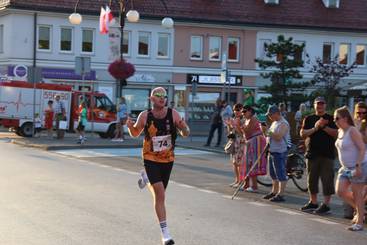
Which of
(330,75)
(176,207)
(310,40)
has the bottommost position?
(176,207)

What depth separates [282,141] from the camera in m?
11.3

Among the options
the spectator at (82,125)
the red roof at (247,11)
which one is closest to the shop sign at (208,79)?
the red roof at (247,11)

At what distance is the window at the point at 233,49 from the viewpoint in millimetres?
43094

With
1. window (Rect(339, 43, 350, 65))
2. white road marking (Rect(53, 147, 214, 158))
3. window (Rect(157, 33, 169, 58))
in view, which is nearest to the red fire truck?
white road marking (Rect(53, 147, 214, 158))

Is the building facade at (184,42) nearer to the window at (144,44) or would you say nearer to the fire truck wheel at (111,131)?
the window at (144,44)

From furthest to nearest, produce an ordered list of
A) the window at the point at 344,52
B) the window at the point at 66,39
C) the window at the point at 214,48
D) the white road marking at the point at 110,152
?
the window at the point at 344,52 < the window at the point at 214,48 < the window at the point at 66,39 < the white road marking at the point at 110,152

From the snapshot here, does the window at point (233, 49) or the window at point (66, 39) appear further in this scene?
the window at point (233, 49)

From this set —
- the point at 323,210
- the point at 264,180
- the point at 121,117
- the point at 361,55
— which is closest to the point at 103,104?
the point at 121,117

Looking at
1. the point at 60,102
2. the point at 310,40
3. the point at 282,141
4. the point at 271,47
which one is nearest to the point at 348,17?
the point at 310,40

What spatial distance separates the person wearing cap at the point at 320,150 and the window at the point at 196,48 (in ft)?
107

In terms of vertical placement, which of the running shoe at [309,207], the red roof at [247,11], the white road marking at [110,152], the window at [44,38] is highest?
the red roof at [247,11]

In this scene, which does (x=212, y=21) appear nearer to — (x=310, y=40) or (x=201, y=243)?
(x=310, y=40)

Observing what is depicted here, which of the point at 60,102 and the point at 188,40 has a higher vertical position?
the point at 188,40

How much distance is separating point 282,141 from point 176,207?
94.8 inches
